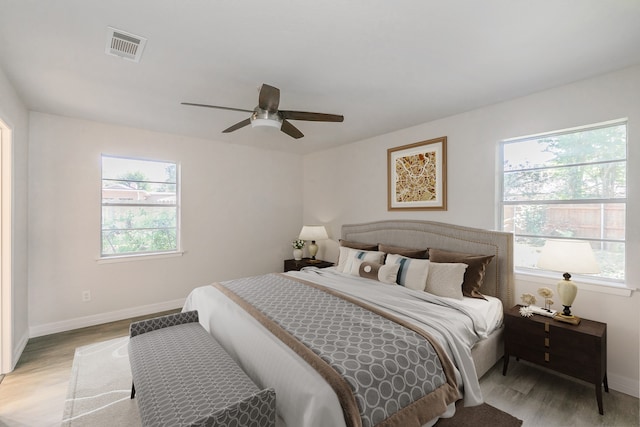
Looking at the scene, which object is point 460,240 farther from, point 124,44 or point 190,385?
point 124,44

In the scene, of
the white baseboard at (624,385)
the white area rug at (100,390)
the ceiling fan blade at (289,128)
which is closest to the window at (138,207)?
the white area rug at (100,390)

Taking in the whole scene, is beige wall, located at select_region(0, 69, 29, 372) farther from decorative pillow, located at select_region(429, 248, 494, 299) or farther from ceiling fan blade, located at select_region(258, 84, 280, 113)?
decorative pillow, located at select_region(429, 248, 494, 299)

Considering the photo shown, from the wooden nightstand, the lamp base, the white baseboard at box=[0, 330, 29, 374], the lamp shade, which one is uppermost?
the lamp shade

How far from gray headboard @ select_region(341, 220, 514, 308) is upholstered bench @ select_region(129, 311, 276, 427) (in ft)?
8.30

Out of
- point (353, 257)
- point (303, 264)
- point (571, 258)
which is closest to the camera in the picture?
point (571, 258)

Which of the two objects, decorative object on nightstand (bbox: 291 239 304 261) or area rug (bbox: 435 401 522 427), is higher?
decorative object on nightstand (bbox: 291 239 304 261)

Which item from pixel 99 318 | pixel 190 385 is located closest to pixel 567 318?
pixel 190 385

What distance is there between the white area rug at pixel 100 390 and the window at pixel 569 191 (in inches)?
147

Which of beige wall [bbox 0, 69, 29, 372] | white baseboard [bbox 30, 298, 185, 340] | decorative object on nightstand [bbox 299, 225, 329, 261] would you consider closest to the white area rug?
beige wall [bbox 0, 69, 29, 372]

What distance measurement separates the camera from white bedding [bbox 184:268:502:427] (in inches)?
53.4

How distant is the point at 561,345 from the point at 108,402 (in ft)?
11.5

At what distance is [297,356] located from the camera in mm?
1606

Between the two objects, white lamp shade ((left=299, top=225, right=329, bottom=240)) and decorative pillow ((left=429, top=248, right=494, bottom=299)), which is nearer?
decorative pillow ((left=429, top=248, right=494, bottom=299))

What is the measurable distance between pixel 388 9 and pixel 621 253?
270 cm
